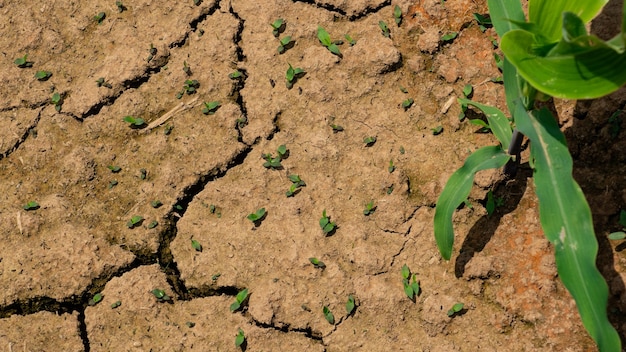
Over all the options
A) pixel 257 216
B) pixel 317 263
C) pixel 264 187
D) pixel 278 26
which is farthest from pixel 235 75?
pixel 317 263

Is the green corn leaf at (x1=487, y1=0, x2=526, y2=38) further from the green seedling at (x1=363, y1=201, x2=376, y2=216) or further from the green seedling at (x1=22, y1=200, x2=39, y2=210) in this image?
the green seedling at (x1=22, y1=200, x2=39, y2=210)

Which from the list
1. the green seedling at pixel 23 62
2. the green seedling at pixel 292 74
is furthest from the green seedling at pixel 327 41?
the green seedling at pixel 23 62

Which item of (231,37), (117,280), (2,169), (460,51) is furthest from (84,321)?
(460,51)

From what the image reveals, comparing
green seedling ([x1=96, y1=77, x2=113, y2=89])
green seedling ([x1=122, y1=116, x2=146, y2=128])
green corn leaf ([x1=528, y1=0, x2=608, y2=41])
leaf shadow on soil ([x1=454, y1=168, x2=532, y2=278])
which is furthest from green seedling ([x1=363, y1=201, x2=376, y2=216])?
green seedling ([x1=96, y1=77, x2=113, y2=89])

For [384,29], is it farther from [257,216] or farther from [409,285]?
[409,285]

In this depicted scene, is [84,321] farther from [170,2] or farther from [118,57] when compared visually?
[170,2]

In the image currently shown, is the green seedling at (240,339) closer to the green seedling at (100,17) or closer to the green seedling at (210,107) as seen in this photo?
the green seedling at (210,107)

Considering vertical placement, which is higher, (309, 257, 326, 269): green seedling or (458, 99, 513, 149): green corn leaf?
(458, 99, 513, 149): green corn leaf
